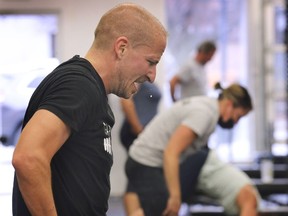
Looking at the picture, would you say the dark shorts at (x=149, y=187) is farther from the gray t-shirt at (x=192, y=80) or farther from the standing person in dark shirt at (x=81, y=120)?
the gray t-shirt at (x=192, y=80)

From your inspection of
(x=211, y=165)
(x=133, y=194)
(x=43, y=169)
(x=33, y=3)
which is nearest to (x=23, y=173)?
(x=43, y=169)

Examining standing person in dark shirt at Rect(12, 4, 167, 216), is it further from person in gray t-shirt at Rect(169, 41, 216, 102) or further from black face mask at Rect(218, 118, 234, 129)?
person in gray t-shirt at Rect(169, 41, 216, 102)

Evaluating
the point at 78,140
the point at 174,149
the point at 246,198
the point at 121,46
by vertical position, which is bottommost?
the point at 246,198

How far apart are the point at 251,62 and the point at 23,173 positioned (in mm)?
5685

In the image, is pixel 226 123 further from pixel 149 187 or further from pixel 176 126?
pixel 149 187

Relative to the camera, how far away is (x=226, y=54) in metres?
7.12

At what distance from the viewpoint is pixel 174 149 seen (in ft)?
9.15

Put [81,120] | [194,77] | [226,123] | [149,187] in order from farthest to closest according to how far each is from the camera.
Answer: [194,77] → [226,123] → [149,187] → [81,120]

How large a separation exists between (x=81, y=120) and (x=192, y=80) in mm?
4253

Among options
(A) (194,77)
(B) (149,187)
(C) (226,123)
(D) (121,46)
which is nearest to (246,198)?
(C) (226,123)

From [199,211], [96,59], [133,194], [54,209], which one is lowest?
[199,211]

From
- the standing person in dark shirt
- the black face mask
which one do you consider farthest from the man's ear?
the black face mask

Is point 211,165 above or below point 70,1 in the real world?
below

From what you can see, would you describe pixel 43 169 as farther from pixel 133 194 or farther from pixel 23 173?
pixel 133 194
